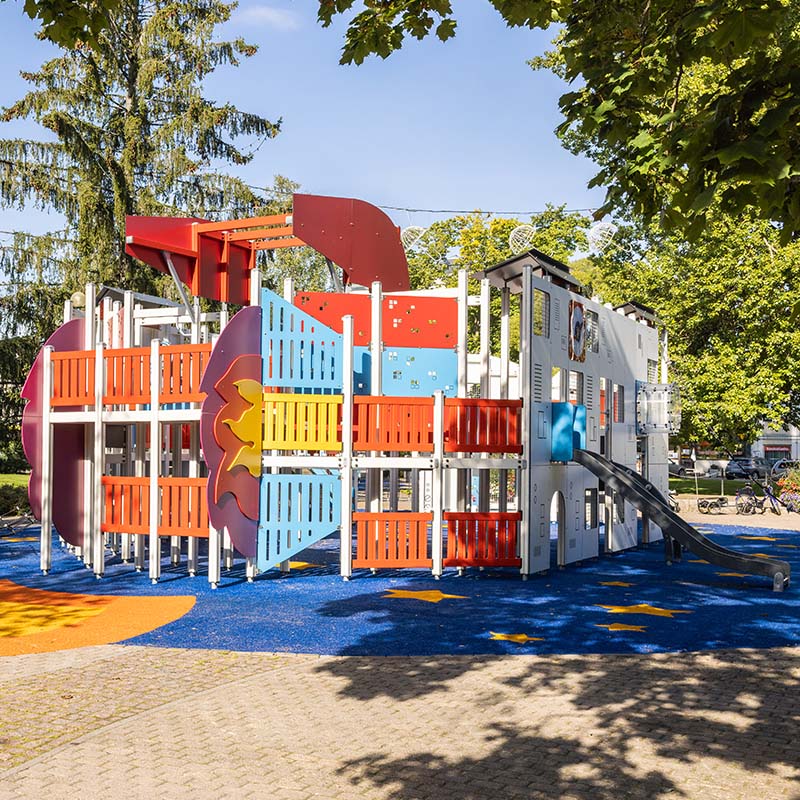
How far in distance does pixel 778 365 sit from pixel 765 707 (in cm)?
2357

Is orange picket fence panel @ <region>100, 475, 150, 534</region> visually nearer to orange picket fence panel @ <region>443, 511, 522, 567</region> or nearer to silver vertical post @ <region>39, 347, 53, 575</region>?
silver vertical post @ <region>39, 347, 53, 575</region>

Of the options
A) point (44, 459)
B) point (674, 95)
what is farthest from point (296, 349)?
point (674, 95)

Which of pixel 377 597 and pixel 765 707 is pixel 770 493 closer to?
pixel 377 597

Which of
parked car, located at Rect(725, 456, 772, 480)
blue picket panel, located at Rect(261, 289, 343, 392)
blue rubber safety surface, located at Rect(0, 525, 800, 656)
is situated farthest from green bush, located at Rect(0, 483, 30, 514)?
parked car, located at Rect(725, 456, 772, 480)

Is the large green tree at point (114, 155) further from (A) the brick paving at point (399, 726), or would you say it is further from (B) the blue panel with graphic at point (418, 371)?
(A) the brick paving at point (399, 726)

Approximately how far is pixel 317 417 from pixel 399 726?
736 centimetres

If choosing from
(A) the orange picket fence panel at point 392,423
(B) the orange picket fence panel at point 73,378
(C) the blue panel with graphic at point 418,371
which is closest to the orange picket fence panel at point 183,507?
(B) the orange picket fence panel at point 73,378

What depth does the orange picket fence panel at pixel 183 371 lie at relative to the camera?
1307 cm

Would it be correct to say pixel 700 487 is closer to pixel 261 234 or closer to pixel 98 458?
pixel 261 234

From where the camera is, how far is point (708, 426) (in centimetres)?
2914

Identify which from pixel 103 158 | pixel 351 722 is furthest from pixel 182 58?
pixel 351 722

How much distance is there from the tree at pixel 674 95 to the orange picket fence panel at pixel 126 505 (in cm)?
831

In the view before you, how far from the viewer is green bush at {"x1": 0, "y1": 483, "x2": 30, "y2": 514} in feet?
73.5

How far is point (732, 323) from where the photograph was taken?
30828mm
